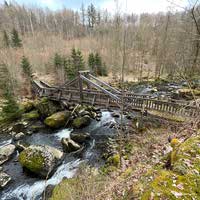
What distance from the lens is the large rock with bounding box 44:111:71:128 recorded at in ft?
39.2

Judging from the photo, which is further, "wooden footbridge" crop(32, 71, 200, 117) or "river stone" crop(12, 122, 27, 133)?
"river stone" crop(12, 122, 27, 133)

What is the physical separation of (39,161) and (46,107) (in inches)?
273

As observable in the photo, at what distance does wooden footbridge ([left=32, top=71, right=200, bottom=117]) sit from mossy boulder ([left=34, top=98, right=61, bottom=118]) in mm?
514

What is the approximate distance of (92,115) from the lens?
13.5 m

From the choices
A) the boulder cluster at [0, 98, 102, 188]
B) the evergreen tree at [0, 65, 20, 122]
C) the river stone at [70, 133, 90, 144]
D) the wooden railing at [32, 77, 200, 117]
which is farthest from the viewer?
the evergreen tree at [0, 65, 20, 122]

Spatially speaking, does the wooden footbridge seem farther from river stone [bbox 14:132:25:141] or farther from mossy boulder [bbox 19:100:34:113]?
river stone [bbox 14:132:25:141]

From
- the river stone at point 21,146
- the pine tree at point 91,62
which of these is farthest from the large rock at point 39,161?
the pine tree at point 91,62

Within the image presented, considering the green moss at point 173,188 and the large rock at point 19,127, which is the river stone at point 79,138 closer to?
the large rock at point 19,127

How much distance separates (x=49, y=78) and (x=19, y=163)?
16670 millimetres

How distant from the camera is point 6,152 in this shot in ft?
29.4

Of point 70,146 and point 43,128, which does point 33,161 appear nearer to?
point 70,146

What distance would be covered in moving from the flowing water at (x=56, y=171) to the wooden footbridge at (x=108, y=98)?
2.04 metres

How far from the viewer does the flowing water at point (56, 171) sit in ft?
21.9

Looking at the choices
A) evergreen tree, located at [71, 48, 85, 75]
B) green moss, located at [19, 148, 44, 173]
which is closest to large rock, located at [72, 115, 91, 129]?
green moss, located at [19, 148, 44, 173]
